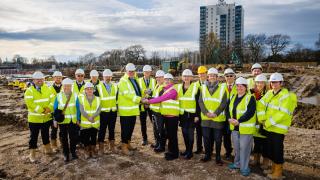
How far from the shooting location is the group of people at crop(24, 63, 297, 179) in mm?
5684

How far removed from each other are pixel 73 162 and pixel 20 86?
24980 millimetres

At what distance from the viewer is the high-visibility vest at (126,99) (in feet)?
22.7

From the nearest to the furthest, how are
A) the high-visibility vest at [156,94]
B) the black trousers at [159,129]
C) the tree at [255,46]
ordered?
the high-visibility vest at [156,94] → the black trousers at [159,129] → the tree at [255,46]

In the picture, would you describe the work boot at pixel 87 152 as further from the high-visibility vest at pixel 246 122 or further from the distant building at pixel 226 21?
the distant building at pixel 226 21

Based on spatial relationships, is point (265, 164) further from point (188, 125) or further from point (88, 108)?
point (88, 108)

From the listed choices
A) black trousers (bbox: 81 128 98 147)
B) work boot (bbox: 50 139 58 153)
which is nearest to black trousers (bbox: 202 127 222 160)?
black trousers (bbox: 81 128 98 147)

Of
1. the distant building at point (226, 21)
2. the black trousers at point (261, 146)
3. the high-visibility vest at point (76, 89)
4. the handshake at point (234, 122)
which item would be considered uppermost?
the distant building at point (226, 21)

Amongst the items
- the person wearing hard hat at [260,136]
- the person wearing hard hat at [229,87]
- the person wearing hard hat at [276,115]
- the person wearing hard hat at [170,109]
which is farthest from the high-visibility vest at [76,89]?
the person wearing hard hat at [276,115]

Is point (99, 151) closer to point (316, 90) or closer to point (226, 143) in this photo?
point (226, 143)

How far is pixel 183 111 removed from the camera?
6551 millimetres

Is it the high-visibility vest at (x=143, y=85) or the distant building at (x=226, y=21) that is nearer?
the high-visibility vest at (x=143, y=85)

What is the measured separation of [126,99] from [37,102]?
200 cm

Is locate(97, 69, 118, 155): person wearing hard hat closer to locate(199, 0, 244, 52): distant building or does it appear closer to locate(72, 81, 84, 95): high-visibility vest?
locate(72, 81, 84, 95): high-visibility vest

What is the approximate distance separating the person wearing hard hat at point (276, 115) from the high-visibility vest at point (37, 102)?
4.61 metres
